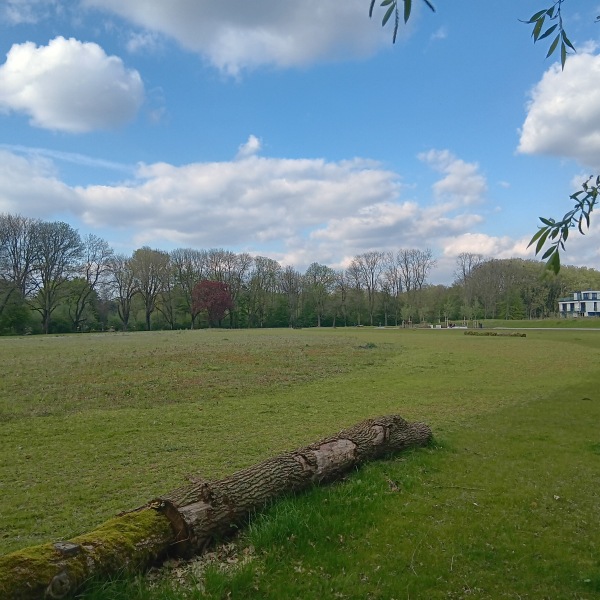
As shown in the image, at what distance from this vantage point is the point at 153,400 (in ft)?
44.0

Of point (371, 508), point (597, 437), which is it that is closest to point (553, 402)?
point (597, 437)

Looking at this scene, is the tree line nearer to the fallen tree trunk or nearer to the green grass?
the green grass

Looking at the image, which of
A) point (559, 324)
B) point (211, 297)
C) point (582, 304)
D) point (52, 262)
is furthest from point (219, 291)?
point (582, 304)

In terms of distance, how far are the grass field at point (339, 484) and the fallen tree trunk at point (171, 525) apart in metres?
0.22

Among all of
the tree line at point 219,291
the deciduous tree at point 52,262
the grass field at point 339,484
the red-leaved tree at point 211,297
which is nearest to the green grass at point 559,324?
the tree line at point 219,291

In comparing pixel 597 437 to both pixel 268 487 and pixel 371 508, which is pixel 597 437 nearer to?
pixel 371 508

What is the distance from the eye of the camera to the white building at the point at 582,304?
89.2m

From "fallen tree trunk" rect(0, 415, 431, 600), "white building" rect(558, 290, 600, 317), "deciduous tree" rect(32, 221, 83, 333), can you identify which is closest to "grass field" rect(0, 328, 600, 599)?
"fallen tree trunk" rect(0, 415, 431, 600)

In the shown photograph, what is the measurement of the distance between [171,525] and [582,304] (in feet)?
345

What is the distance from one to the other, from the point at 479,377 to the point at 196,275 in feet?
232

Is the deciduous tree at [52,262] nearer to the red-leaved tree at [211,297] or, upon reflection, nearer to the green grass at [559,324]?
the red-leaved tree at [211,297]

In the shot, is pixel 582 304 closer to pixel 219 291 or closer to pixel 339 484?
pixel 219 291

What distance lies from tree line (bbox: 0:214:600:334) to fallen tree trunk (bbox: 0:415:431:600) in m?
62.1

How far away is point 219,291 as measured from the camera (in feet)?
242
